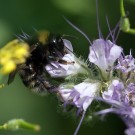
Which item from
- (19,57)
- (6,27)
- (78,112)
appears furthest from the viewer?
(6,27)

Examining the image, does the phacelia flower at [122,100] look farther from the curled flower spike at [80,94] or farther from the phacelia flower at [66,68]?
the phacelia flower at [66,68]

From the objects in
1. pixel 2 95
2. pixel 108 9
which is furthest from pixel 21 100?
pixel 108 9

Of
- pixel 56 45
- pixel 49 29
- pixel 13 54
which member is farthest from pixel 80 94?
pixel 49 29

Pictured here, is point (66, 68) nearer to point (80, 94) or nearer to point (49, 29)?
point (80, 94)

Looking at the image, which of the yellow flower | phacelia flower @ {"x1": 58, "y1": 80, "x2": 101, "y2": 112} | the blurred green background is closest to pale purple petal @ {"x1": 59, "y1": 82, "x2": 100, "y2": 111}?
phacelia flower @ {"x1": 58, "y1": 80, "x2": 101, "y2": 112}

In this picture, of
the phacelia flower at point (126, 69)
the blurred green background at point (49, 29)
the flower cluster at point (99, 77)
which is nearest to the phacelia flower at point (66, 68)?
the flower cluster at point (99, 77)

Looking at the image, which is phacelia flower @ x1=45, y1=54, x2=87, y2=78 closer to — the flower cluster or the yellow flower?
the flower cluster

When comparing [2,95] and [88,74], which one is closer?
[88,74]

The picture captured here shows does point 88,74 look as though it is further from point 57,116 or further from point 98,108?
point 57,116
